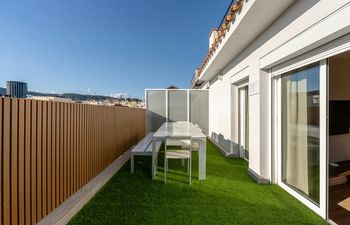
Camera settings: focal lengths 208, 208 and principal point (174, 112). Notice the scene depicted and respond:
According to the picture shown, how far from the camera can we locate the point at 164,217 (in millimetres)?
2607

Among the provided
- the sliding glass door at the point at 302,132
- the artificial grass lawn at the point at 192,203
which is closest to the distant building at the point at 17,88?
the artificial grass lawn at the point at 192,203

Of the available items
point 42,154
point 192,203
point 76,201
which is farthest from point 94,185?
point 192,203

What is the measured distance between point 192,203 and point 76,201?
1625mm

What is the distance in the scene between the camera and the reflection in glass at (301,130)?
281 centimetres

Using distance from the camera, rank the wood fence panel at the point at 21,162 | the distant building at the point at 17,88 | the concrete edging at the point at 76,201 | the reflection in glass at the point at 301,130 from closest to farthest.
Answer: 1. the wood fence panel at the point at 21,162
2. the concrete edging at the point at 76,201
3. the reflection in glass at the point at 301,130
4. the distant building at the point at 17,88

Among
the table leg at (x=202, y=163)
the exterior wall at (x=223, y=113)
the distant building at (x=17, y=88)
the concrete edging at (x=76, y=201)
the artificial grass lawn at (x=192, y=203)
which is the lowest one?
the artificial grass lawn at (x=192, y=203)

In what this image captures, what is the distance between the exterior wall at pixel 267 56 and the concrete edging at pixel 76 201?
2929 millimetres

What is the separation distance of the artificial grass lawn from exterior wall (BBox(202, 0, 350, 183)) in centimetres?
69

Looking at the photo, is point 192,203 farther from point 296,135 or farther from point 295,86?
point 295,86

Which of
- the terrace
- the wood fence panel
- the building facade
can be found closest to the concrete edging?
the terrace

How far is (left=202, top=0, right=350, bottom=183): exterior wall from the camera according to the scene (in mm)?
2445

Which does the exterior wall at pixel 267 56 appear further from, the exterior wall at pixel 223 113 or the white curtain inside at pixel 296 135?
the white curtain inside at pixel 296 135

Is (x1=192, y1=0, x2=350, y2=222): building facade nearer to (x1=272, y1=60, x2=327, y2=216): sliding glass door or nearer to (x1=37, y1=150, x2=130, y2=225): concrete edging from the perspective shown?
(x1=272, y1=60, x2=327, y2=216): sliding glass door

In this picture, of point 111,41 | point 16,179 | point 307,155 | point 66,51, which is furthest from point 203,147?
point 66,51
